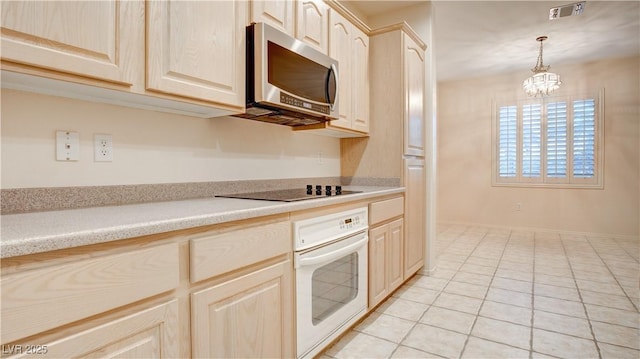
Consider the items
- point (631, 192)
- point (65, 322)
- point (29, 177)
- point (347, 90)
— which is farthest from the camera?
point (631, 192)

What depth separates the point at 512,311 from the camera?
2355 mm

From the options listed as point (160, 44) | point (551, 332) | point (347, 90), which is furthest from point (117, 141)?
point (551, 332)

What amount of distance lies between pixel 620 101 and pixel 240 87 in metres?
5.49

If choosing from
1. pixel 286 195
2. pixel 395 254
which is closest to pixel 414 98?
pixel 395 254

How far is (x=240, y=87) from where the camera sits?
160cm

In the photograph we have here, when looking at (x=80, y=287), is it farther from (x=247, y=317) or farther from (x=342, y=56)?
(x=342, y=56)

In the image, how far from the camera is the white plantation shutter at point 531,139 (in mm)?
5113

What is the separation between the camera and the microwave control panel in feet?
5.61

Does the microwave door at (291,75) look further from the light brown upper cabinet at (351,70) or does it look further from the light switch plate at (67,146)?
the light switch plate at (67,146)

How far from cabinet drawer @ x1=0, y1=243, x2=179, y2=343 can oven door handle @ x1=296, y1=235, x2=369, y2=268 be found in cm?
62

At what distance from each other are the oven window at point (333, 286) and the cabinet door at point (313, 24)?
132 centimetres

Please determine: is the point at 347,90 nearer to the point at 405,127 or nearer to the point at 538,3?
the point at 405,127

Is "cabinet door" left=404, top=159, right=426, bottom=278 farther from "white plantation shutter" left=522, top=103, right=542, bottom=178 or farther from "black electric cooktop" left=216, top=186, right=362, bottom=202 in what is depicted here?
"white plantation shutter" left=522, top=103, right=542, bottom=178

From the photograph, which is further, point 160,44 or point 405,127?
point 405,127
